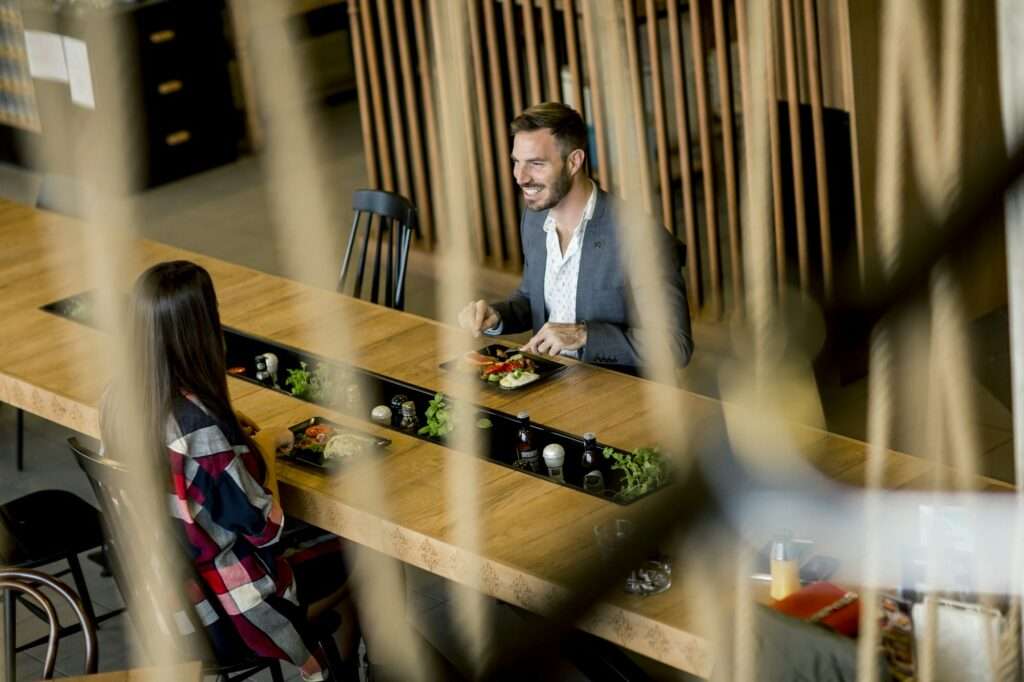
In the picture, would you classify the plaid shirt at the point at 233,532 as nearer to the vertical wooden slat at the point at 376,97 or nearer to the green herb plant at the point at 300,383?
the green herb plant at the point at 300,383

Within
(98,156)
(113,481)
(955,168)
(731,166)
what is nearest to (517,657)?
(955,168)

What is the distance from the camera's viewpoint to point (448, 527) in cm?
270

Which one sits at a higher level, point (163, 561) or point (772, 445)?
point (772, 445)

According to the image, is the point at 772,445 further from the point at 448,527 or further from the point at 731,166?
the point at 731,166

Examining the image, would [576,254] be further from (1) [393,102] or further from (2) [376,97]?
(2) [376,97]

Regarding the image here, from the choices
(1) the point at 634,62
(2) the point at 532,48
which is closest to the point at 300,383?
(1) the point at 634,62

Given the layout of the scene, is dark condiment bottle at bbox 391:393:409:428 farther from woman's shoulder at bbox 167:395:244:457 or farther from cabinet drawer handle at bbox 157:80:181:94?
cabinet drawer handle at bbox 157:80:181:94

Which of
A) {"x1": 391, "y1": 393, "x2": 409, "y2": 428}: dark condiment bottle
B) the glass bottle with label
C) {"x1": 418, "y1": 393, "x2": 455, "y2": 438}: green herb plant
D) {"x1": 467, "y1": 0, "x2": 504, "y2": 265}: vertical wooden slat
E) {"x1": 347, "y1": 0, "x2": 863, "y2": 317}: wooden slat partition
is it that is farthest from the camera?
{"x1": 467, "y1": 0, "x2": 504, "y2": 265}: vertical wooden slat

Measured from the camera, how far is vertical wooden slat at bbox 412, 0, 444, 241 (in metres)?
5.76

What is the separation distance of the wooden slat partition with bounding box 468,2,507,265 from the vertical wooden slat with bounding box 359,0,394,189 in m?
0.49

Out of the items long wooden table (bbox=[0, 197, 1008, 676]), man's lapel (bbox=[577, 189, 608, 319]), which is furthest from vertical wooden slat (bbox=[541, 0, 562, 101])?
man's lapel (bbox=[577, 189, 608, 319])

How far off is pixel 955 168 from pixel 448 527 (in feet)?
7.37

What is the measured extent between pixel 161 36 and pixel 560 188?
496 cm

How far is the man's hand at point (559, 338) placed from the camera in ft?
11.0
